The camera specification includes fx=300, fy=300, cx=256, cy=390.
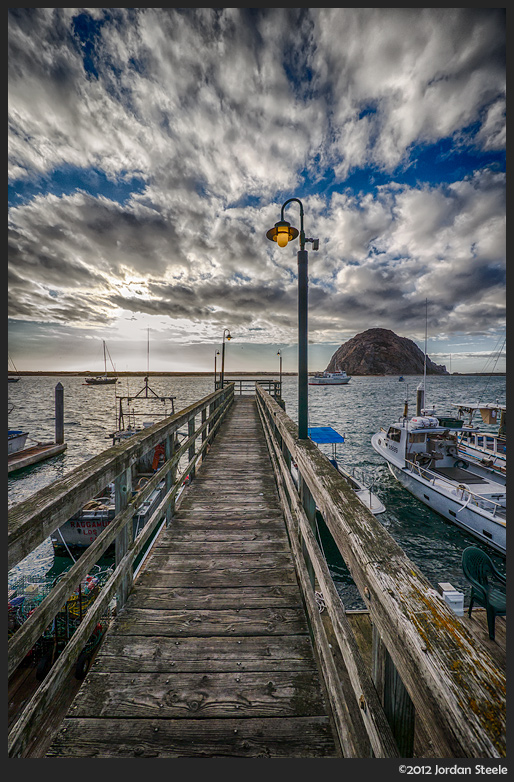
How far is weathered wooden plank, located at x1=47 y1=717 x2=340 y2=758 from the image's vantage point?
1.53 metres

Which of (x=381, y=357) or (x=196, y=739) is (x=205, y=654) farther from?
(x=381, y=357)

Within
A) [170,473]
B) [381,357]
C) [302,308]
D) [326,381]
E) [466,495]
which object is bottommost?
[466,495]

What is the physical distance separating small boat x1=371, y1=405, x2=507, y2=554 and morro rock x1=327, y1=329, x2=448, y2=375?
516ft

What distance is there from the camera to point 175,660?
6.66ft

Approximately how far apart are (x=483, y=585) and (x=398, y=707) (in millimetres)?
5623

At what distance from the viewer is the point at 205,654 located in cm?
208

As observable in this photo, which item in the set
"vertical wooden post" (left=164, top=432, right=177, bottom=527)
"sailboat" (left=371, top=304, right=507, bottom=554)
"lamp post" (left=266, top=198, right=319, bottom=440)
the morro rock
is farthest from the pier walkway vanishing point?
the morro rock

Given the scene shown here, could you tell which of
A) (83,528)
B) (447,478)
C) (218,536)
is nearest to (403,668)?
(218,536)

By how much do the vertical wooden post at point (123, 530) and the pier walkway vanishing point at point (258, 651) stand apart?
15 mm

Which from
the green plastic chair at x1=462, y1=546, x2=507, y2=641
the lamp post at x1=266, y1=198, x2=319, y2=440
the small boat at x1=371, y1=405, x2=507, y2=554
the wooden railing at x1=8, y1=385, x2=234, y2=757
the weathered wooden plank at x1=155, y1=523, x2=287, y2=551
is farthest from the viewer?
the small boat at x1=371, y1=405, x2=507, y2=554

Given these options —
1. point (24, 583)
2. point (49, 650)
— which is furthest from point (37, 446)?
point (49, 650)

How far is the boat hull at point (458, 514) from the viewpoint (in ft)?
32.2

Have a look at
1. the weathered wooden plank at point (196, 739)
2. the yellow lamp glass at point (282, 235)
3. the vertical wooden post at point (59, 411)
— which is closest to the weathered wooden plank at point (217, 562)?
the weathered wooden plank at point (196, 739)

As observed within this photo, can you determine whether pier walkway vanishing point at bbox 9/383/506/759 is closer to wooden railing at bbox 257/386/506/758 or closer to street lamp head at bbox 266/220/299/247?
wooden railing at bbox 257/386/506/758
